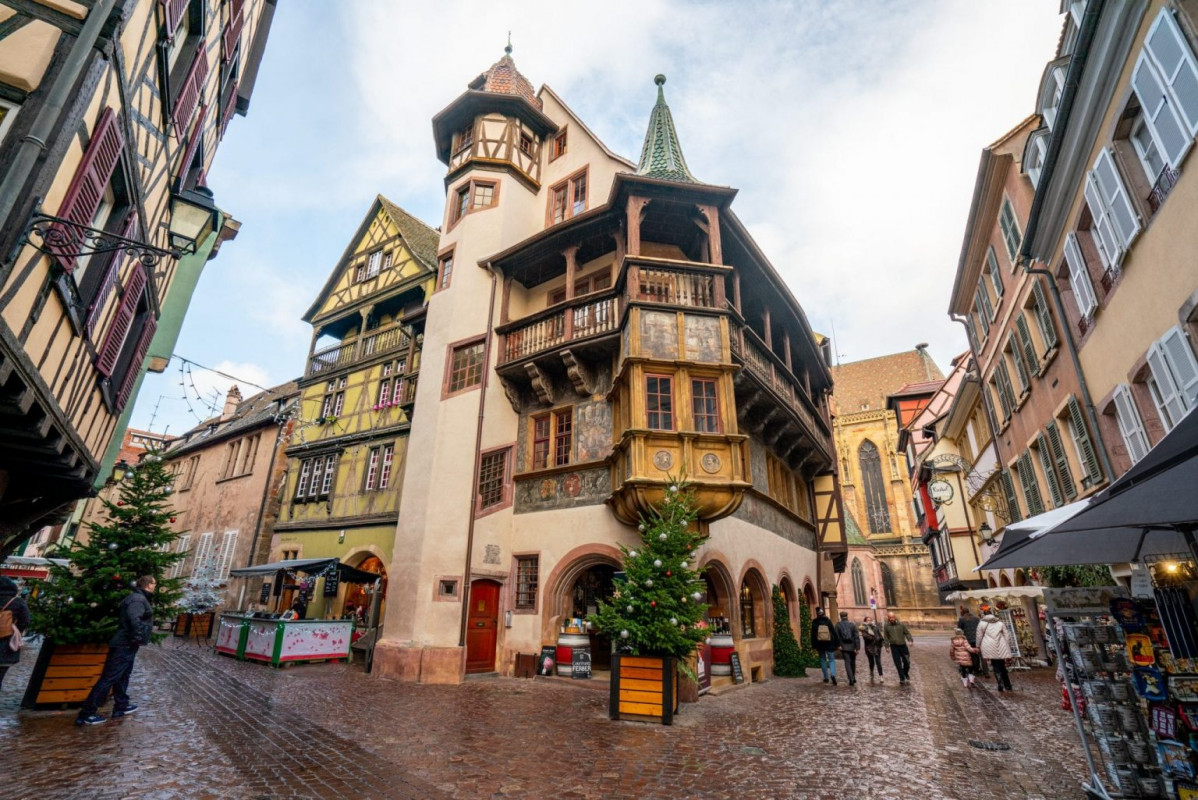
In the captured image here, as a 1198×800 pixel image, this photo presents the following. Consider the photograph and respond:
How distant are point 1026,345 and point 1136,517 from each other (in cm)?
1107

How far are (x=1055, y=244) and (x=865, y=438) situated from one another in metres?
45.4

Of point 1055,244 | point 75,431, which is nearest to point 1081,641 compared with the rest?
point 1055,244

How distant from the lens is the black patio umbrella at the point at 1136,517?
3.48 meters

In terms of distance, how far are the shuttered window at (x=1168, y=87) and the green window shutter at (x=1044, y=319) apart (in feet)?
18.3

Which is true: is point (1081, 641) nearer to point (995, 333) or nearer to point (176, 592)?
point (176, 592)

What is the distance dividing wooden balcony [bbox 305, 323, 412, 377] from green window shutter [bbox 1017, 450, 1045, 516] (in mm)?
18360

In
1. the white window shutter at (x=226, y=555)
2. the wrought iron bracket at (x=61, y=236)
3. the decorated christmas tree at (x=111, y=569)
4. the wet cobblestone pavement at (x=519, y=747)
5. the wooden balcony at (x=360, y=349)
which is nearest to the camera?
the wrought iron bracket at (x=61, y=236)

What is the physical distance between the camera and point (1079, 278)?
9484 mm

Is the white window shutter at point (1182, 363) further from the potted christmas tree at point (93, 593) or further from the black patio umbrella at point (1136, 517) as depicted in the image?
the potted christmas tree at point (93, 593)

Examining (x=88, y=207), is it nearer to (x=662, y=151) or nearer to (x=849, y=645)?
(x=662, y=151)

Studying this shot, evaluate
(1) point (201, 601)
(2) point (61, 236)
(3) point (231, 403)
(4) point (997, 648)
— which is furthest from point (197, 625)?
(4) point (997, 648)

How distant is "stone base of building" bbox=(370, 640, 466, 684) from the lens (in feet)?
39.5

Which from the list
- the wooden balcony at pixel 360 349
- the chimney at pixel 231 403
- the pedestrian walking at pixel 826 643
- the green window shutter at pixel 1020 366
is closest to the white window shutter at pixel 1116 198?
the green window shutter at pixel 1020 366

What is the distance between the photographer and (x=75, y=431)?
667 cm
